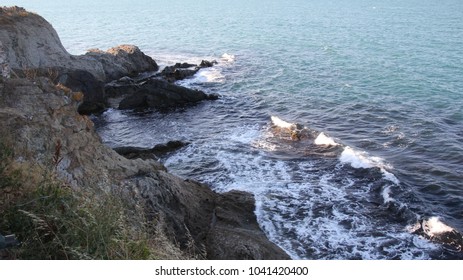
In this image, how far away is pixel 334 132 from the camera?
1047 inches

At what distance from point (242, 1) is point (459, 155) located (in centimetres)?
11295

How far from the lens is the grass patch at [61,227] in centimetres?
603

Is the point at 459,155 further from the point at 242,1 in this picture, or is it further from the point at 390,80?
the point at 242,1

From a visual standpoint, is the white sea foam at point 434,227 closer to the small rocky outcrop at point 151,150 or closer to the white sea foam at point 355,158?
the white sea foam at point 355,158

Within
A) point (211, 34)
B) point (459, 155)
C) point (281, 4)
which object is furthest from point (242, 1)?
point (459, 155)

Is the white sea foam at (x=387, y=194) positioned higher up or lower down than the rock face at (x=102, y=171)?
lower down

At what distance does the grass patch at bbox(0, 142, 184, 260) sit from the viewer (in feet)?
19.8

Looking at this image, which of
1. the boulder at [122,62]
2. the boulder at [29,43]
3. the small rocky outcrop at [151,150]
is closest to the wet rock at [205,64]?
the boulder at [122,62]

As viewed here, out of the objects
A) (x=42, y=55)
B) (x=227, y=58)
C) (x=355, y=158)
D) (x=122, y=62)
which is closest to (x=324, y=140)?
(x=355, y=158)

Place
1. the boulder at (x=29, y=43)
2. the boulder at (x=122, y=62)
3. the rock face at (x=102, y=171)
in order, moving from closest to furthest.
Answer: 1. the rock face at (x=102, y=171)
2. the boulder at (x=29, y=43)
3. the boulder at (x=122, y=62)

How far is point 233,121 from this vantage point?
98.2ft

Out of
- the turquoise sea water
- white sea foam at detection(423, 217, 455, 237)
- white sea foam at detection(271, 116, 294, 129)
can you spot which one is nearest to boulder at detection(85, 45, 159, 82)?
Answer: the turquoise sea water

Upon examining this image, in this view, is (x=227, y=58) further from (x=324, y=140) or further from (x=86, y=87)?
(x=324, y=140)

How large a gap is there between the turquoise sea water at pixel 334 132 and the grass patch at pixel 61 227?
9266 mm
